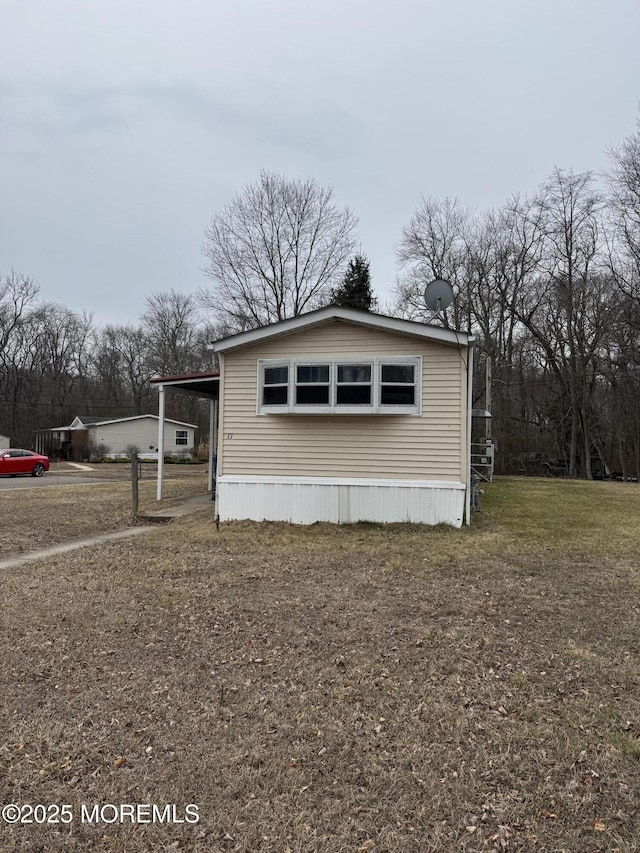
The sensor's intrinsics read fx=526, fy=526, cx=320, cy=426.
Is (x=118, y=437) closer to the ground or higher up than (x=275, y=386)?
closer to the ground

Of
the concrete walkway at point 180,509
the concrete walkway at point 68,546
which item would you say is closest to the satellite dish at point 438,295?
the concrete walkway at point 180,509

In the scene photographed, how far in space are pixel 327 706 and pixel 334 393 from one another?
5.94m

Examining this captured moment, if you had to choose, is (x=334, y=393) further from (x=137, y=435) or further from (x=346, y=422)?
(x=137, y=435)

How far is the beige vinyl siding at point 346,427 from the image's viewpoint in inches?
327

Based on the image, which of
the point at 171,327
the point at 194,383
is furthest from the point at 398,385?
the point at 171,327

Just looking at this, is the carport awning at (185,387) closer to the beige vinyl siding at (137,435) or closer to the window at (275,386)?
the window at (275,386)

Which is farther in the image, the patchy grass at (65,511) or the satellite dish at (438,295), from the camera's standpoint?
the satellite dish at (438,295)

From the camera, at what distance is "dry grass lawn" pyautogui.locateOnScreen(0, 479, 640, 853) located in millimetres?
2006

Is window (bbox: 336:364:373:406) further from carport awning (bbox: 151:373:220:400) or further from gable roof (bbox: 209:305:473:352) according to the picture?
carport awning (bbox: 151:373:220:400)

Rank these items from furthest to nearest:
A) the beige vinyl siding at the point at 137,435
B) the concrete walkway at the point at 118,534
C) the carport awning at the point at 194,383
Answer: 1. the beige vinyl siding at the point at 137,435
2. the carport awning at the point at 194,383
3. the concrete walkway at the point at 118,534

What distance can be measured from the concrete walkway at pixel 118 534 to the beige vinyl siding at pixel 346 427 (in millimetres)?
1715

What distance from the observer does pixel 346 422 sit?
859 centimetres

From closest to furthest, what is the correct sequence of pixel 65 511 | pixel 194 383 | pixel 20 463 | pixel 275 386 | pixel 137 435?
1. pixel 275 386
2. pixel 65 511
3. pixel 194 383
4. pixel 20 463
5. pixel 137 435

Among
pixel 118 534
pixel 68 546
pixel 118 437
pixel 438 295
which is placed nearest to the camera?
pixel 68 546
